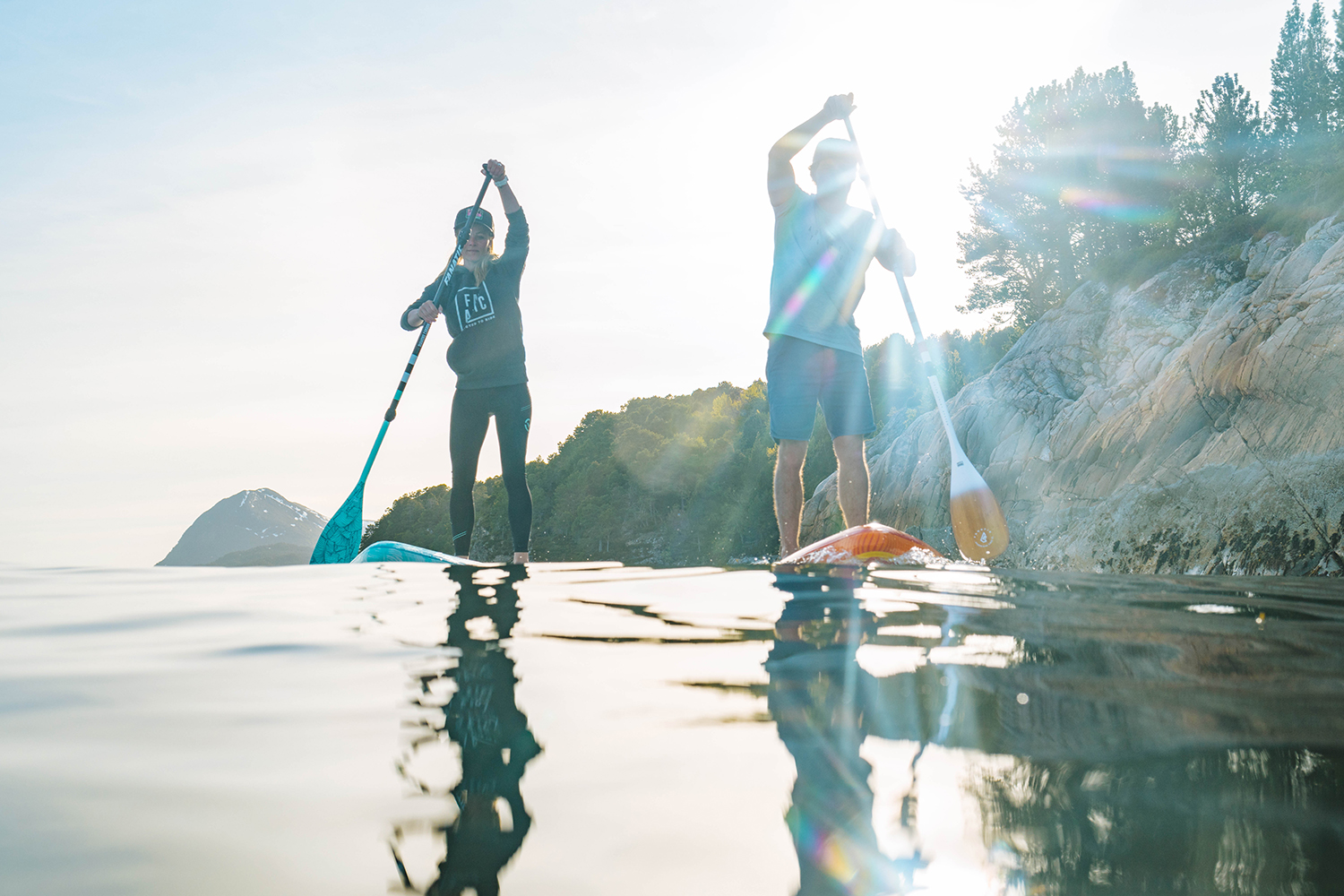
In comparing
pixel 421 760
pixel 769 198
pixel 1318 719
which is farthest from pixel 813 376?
pixel 421 760

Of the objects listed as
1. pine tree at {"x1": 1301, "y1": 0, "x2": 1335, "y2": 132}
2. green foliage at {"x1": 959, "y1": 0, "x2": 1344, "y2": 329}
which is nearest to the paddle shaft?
green foliage at {"x1": 959, "y1": 0, "x2": 1344, "y2": 329}

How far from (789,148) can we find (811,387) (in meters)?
1.51

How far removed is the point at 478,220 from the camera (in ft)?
20.8

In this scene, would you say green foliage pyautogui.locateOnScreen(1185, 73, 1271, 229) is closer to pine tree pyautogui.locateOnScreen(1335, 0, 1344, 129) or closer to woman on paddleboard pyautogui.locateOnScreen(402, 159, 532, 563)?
pine tree pyautogui.locateOnScreen(1335, 0, 1344, 129)

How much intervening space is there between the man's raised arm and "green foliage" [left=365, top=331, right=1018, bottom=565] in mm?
25701

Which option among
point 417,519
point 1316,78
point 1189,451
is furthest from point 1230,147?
point 417,519

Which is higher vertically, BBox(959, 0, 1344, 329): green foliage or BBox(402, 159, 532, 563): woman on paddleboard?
BBox(959, 0, 1344, 329): green foliage

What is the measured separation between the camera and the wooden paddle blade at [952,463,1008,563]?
5.14 metres

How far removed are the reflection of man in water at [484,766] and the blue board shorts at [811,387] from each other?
10.5ft

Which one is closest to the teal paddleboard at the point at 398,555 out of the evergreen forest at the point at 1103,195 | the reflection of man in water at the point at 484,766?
the reflection of man in water at the point at 484,766

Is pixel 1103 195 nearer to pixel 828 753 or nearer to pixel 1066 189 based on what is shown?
pixel 1066 189

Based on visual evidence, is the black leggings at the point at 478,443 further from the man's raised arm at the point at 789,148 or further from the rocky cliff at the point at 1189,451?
the rocky cliff at the point at 1189,451

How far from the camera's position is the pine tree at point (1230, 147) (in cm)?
2897

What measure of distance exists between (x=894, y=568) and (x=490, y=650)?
2589 millimetres
